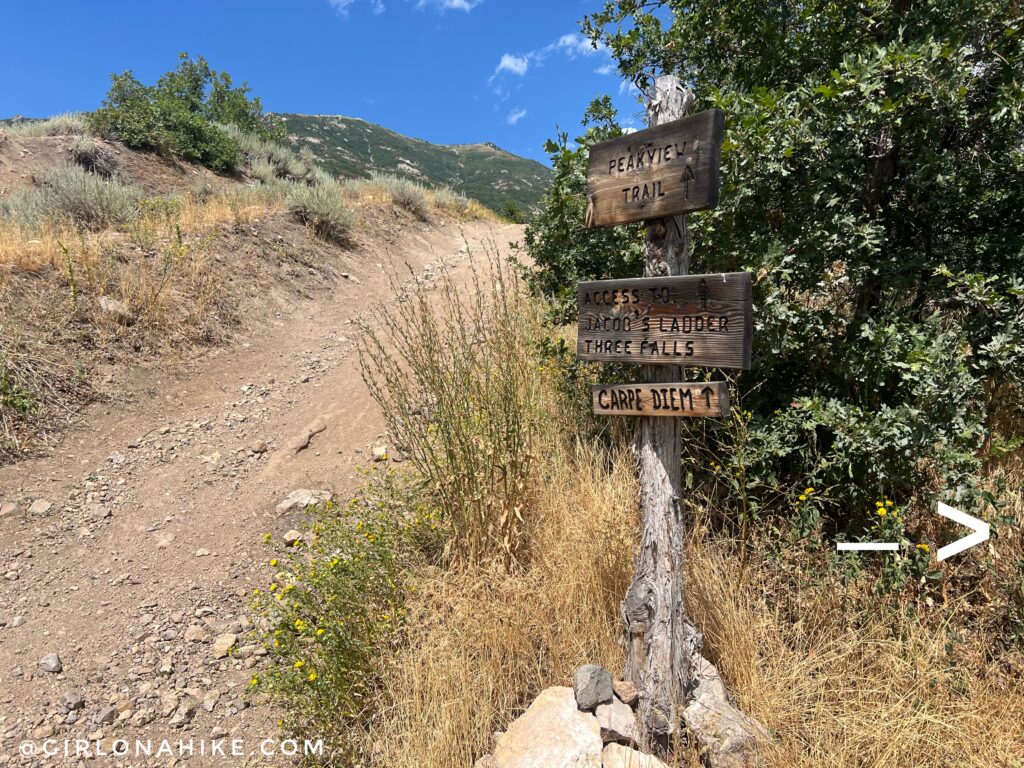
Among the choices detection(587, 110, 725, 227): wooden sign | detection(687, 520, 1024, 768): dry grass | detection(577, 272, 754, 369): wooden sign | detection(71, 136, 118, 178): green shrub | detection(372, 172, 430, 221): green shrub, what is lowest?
detection(687, 520, 1024, 768): dry grass

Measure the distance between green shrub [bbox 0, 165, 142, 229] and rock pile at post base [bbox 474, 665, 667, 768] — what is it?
9100 mm

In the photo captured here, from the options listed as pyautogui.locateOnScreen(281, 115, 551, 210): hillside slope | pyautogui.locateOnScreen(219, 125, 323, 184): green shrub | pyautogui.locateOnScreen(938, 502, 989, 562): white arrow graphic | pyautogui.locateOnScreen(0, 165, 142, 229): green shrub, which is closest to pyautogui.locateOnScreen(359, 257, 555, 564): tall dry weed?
pyautogui.locateOnScreen(938, 502, 989, 562): white arrow graphic

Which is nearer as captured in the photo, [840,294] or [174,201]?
[840,294]

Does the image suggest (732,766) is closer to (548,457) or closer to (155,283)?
(548,457)

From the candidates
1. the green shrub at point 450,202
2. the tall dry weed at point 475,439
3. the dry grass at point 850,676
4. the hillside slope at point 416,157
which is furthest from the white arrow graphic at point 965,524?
the hillside slope at point 416,157

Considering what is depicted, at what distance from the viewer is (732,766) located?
2102mm

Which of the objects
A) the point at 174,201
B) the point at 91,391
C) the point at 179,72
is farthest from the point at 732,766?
the point at 179,72

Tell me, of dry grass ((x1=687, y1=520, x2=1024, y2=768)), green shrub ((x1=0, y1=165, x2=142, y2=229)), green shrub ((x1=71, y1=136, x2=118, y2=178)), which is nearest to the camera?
dry grass ((x1=687, y1=520, x2=1024, y2=768))

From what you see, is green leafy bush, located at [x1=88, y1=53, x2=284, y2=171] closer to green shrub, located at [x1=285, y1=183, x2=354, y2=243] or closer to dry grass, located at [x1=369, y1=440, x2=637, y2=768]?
green shrub, located at [x1=285, y1=183, x2=354, y2=243]

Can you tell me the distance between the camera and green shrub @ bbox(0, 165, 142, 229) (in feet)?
26.8

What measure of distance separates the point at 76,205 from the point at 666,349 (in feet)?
32.3

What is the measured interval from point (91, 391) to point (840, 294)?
21.7ft

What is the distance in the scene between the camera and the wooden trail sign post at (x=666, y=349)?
2.13 meters

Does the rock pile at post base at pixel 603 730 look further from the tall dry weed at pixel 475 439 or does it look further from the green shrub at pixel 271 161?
the green shrub at pixel 271 161
